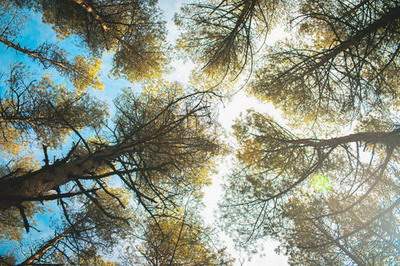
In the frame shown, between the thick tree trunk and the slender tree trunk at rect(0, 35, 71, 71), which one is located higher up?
the slender tree trunk at rect(0, 35, 71, 71)

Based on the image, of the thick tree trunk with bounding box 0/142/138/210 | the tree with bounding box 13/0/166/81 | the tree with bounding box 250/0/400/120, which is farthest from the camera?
the tree with bounding box 13/0/166/81

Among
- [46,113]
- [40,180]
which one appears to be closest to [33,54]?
[46,113]

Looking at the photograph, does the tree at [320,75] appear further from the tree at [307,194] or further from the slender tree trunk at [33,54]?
the slender tree trunk at [33,54]

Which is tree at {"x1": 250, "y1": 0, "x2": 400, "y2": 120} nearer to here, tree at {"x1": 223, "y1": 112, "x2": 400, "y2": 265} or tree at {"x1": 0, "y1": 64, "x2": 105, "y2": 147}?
tree at {"x1": 223, "y1": 112, "x2": 400, "y2": 265}

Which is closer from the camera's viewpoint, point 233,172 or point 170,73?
point 233,172

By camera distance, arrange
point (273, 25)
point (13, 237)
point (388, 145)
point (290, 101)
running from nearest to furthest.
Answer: point (388, 145) → point (290, 101) → point (273, 25) → point (13, 237)

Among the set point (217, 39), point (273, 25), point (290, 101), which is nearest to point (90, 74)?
point (217, 39)

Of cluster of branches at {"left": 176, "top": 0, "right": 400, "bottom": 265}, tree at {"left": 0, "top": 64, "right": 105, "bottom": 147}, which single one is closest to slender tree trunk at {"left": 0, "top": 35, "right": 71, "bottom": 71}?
tree at {"left": 0, "top": 64, "right": 105, "bottom": 147}

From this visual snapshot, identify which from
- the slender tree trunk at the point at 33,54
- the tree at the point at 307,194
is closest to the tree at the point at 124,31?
the slender tree trunk at the point at 33,54

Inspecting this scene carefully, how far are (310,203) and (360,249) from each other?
111 centimetres

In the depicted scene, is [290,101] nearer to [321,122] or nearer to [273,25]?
[321,122]

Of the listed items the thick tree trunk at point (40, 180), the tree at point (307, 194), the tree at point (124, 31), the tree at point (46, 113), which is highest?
the tree at point (124, 31)

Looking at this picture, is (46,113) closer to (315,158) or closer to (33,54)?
(33,54)

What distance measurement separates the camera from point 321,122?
23.0 feet
